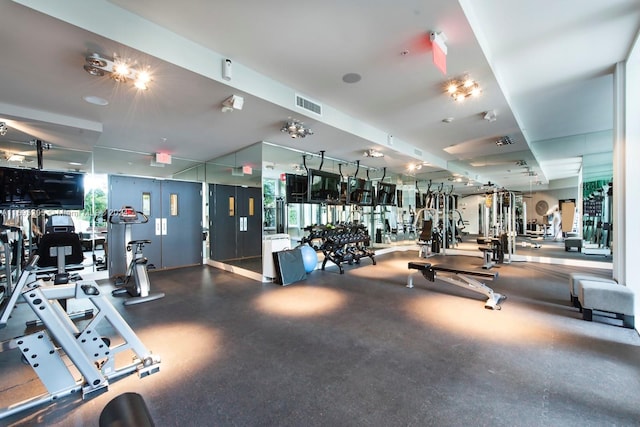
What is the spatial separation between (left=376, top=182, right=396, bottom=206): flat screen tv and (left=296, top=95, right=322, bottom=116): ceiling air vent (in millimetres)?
5072

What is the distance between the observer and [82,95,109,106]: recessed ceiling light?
402cm

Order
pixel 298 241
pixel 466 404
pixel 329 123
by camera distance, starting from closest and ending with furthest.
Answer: pixel 466 404 < pixel 329 123 < pixel 298 241

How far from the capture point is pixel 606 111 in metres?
5.61

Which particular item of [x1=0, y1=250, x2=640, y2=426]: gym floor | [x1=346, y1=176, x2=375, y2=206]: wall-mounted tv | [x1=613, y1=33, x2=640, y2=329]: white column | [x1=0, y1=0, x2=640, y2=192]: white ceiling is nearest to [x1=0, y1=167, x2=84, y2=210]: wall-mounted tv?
[x1=0, y1=0, x2=640, y2=192]: white ceiling

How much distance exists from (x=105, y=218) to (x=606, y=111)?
36.7 ft

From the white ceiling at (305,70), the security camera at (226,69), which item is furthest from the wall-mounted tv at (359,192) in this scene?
the security camera at (226,69)

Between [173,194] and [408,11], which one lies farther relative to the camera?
[173,194]

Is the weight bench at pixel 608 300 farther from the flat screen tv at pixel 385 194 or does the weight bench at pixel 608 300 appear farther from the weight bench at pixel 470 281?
the flat screen tv at pixel 385 194

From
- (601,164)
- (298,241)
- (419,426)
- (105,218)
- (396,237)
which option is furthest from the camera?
(396,237)

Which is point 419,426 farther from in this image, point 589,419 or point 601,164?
point 601,164

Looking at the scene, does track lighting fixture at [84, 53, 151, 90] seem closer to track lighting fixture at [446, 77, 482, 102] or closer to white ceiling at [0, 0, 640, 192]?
white ceiling at [0, 0, 640, 192]

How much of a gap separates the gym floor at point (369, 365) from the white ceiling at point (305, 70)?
127 inches

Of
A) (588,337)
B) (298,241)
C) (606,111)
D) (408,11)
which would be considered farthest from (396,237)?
(408,11)

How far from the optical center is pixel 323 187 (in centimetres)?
711
